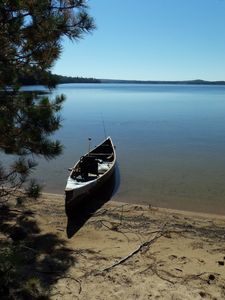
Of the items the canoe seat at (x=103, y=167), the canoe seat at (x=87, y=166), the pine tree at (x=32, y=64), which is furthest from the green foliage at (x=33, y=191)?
the canoe seat at (x=103, y=167)

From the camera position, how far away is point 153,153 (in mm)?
20594

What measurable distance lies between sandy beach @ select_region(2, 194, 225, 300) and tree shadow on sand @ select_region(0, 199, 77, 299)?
0.02 meters

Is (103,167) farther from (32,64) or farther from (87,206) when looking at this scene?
(32,64)

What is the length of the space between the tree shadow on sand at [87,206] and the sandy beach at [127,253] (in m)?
0.07

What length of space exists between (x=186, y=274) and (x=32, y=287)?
2386 millimetres

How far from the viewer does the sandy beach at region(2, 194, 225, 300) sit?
542cm

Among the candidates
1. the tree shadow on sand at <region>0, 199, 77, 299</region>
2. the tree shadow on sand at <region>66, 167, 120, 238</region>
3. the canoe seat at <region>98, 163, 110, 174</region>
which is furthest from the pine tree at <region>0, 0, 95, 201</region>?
the canoe seat at <region>98, 163, 110, 174</region>

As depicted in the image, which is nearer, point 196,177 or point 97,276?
point 97,276

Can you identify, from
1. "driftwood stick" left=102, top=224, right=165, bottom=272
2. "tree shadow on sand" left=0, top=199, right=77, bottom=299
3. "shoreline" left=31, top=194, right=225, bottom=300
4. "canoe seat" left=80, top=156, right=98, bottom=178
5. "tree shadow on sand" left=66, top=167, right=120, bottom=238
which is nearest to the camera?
"tree shadow on sand" left=0, top=199, right=77, bottom=299

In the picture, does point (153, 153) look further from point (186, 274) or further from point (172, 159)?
point (186, 274)

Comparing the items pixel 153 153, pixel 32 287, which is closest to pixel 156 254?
pixel 32 287

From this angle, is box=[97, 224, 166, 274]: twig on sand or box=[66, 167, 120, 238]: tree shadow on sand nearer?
box=[97, 224, 166, 274]: twig on sand

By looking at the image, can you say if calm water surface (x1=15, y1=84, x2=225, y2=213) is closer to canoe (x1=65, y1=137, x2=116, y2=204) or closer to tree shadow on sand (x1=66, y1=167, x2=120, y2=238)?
tree shadow on sand (x1=66, y1=167, x2=120, y2=238)

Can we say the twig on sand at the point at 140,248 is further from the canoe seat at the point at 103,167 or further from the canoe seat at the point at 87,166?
the canoe seat at the point at 103,167
